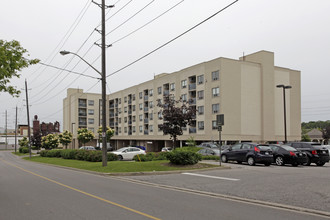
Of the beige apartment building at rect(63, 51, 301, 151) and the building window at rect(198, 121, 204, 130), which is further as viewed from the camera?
the building window at rect(198, 121, 204, 130)

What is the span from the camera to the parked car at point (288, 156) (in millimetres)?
20875

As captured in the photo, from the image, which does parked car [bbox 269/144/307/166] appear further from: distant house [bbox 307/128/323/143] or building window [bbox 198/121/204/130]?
distant house [bbox 307/128/323/143]

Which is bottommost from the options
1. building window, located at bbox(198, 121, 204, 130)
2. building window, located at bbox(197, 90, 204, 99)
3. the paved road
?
the paved road

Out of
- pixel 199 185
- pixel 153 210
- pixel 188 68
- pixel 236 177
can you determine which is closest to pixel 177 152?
pixel 236 177

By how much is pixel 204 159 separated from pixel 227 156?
8.14ft

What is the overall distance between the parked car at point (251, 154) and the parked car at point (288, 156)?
94cm

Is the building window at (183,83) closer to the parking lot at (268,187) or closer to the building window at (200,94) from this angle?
the building window at (200,94)

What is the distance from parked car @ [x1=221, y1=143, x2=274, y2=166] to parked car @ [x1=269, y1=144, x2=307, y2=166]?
3.08 ft

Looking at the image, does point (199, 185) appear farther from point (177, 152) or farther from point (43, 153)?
point (43, 153)

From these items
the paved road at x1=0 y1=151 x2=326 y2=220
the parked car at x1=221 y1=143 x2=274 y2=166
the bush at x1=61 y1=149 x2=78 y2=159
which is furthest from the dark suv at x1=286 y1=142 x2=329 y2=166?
the bush at x1=61 y1=149 x2=78 y2=159

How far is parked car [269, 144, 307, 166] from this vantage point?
68.5ft

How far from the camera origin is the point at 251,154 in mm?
21031

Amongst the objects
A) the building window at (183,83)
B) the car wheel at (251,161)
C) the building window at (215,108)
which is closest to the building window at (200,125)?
the building window at (215,108)

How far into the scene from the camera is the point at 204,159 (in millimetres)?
25016
